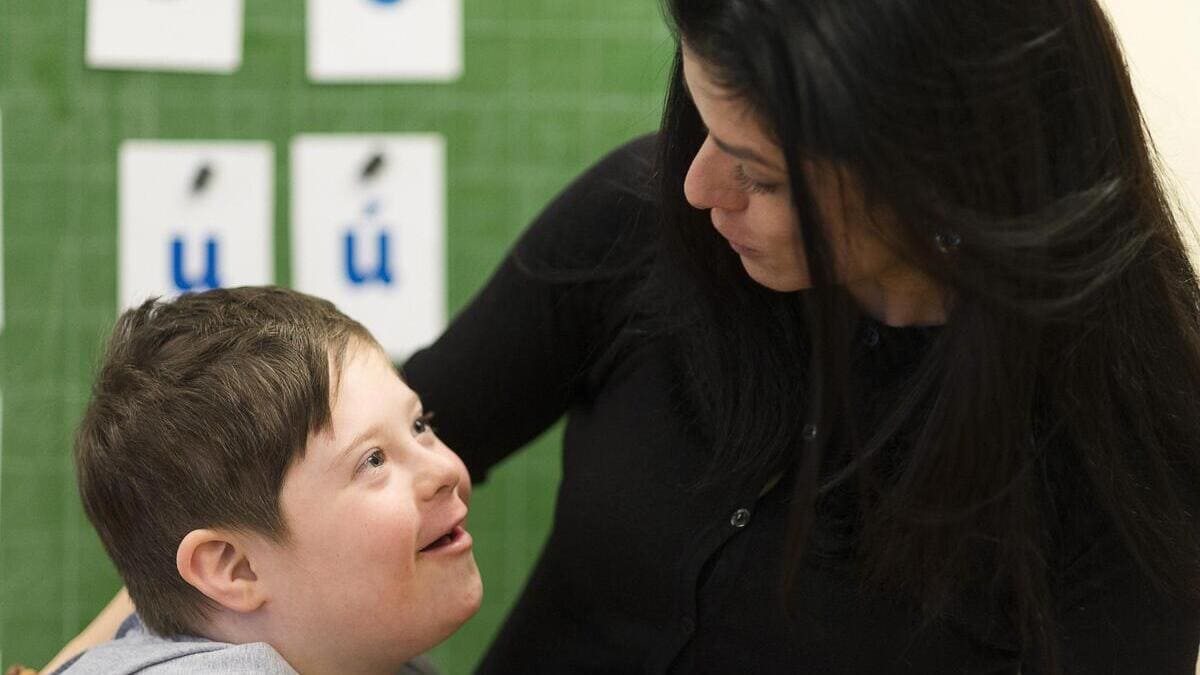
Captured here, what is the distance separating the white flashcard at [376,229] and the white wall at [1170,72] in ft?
3.06

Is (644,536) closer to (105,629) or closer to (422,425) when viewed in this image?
(422,425)

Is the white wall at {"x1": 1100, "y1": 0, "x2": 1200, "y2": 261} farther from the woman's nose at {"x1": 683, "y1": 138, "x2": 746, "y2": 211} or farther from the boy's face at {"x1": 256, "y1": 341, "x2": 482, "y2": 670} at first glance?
the boy's face at {"x1": 256, "y1": 341, "x2": 482, "y2": 670}

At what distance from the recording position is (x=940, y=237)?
32.8 inches

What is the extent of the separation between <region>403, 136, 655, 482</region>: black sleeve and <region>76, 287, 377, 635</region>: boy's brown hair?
16 cm

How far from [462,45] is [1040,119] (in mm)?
973

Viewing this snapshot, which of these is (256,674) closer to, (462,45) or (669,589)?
(669,589)

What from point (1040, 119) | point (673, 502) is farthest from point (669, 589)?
point (1040, 119)

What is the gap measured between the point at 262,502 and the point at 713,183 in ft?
1.57

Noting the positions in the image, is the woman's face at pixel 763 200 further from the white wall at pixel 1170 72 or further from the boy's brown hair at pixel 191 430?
the white wall at pixel 1170 72

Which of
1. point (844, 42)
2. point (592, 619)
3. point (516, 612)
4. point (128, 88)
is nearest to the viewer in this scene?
point (844, 42)

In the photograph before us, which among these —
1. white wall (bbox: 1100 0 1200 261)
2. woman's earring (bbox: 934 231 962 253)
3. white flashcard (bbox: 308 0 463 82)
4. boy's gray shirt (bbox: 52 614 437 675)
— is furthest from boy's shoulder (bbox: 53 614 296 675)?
white wall (bbox: 1100 0 1200 261)

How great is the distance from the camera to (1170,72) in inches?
59.4

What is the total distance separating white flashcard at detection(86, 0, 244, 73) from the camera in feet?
5.21

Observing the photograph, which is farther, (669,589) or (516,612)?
(516,612)
